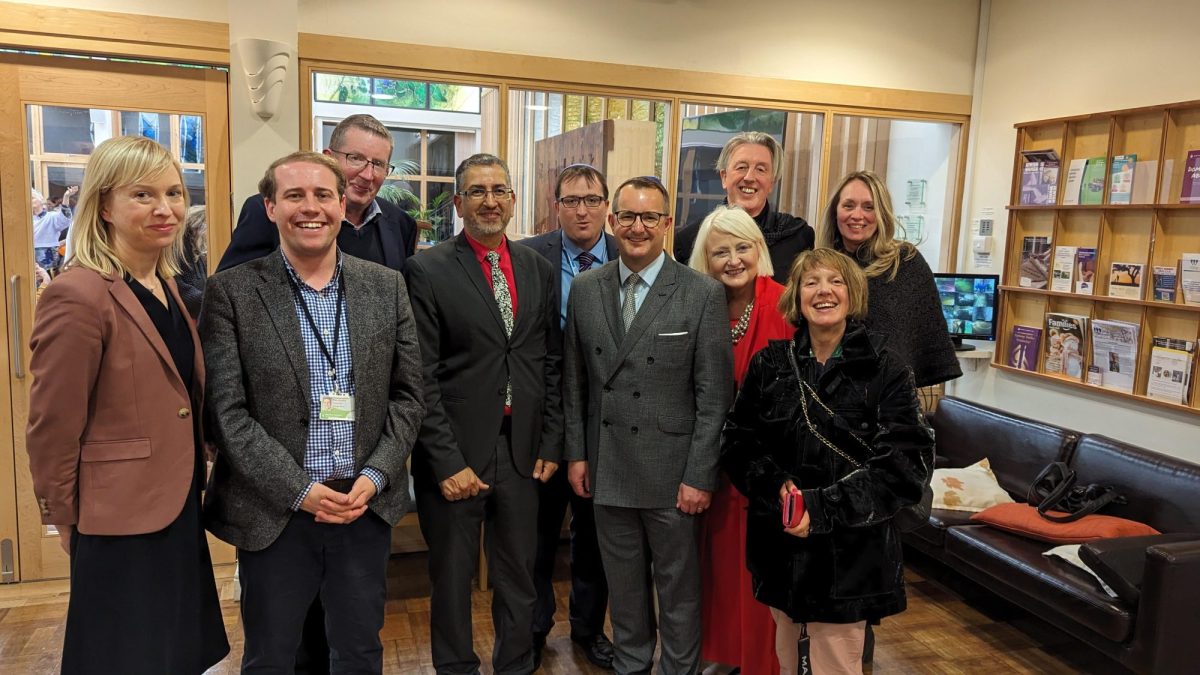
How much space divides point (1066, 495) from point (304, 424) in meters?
3.00

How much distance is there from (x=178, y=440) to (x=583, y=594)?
1652 mm

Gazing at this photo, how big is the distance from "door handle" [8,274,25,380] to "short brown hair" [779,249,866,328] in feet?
10.6

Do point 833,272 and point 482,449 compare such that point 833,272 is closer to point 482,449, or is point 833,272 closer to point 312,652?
point 482,449

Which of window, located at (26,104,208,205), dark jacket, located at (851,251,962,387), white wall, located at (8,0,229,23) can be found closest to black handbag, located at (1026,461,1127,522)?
dark jacket, located at (851,251,962,387)

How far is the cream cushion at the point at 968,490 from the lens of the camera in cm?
353

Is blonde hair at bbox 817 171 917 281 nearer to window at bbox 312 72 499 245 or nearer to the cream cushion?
the cream cushion

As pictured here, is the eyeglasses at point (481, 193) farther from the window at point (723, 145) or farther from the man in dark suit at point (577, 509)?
the window at point (723, 145)

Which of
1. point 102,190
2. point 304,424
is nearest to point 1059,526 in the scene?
point 304,424

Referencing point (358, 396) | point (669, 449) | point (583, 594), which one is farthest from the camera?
point (583, 594)

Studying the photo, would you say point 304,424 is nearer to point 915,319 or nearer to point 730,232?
point 730,232

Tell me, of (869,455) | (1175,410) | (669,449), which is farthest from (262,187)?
(1175,410)

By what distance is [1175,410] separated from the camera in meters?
3.57

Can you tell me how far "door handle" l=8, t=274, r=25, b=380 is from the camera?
3.30 metres

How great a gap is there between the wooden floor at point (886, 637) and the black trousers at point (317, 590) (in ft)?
2.97
